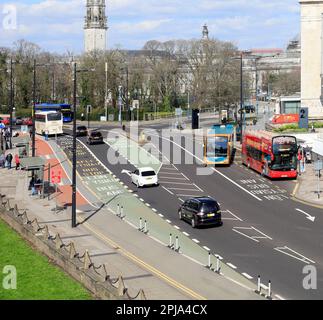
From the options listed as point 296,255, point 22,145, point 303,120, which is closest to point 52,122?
point 22,145

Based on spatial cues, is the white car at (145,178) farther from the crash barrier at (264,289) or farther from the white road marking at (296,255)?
the crash barrier at (264,289)

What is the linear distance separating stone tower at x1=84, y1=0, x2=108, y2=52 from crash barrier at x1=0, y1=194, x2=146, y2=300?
146750 mm

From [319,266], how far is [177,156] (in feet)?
107

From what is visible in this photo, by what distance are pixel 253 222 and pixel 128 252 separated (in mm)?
9224

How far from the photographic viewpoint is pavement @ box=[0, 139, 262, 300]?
24.9m

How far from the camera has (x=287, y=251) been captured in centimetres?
3120

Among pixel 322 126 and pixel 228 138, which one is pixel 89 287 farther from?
pixel 322 126

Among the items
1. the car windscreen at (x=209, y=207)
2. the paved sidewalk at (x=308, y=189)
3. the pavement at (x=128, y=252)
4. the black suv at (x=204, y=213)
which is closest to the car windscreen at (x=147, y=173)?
the pavement at (x=128, y=252)

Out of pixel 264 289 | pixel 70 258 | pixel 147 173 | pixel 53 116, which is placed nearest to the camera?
pixel 264 289

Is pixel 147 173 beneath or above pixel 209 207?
above

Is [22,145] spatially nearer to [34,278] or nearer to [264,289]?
[34,278]

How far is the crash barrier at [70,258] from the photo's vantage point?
2288 cm

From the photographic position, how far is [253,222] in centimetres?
3728
